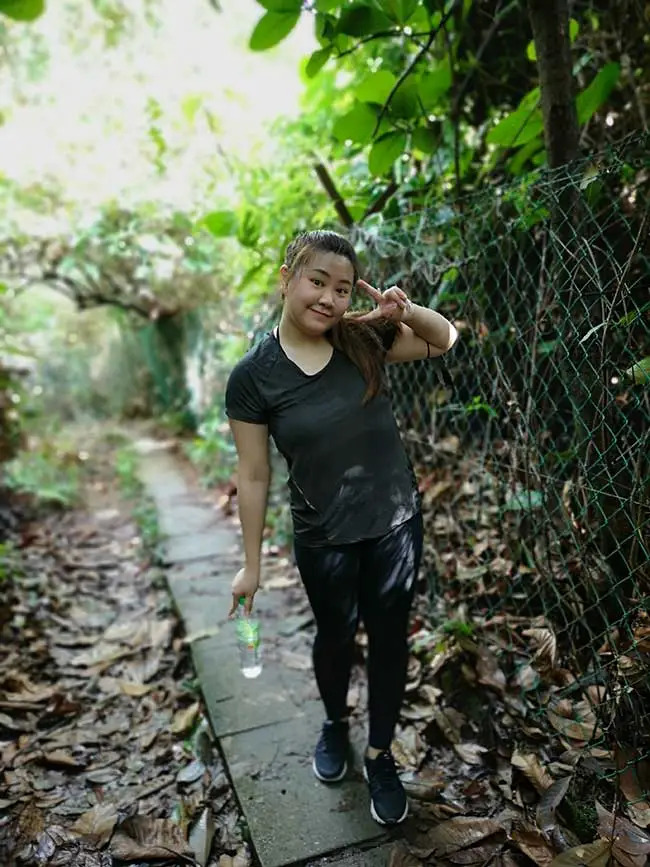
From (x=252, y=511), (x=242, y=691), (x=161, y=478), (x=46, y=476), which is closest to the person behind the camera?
(x=252, y=511)

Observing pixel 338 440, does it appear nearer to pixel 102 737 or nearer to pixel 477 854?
pixel 477 854

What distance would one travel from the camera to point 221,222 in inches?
121

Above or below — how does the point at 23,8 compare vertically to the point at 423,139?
above

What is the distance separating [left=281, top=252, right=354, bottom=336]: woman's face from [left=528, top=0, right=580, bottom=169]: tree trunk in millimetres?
863

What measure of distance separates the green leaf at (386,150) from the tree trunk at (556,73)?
0.50 m

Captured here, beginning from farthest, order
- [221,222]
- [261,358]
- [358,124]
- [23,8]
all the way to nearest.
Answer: [221,222], [358,124], [261,358], [23,8]

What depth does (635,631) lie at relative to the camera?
182 cm

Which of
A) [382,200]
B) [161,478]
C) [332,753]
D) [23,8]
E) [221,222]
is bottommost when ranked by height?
[161,478]

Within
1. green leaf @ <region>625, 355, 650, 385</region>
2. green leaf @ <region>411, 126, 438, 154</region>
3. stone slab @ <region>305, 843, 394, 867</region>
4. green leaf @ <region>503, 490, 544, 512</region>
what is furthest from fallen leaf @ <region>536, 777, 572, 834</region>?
green leaf @ <region>411, 126, 438, 154</region>

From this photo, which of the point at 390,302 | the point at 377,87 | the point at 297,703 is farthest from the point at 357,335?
the point at 297,703

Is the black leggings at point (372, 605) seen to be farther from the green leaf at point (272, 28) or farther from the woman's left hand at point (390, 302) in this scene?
the green leaf at point (272, 28)

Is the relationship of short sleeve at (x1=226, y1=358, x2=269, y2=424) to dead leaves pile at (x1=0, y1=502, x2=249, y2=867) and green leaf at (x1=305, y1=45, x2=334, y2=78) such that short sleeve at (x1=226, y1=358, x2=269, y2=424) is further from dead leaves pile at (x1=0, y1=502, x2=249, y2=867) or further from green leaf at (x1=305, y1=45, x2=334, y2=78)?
dead leaves pile at (x1=0, y1=502, x2=249, y2=867)

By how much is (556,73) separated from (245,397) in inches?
54.4

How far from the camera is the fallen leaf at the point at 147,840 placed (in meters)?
1.86
